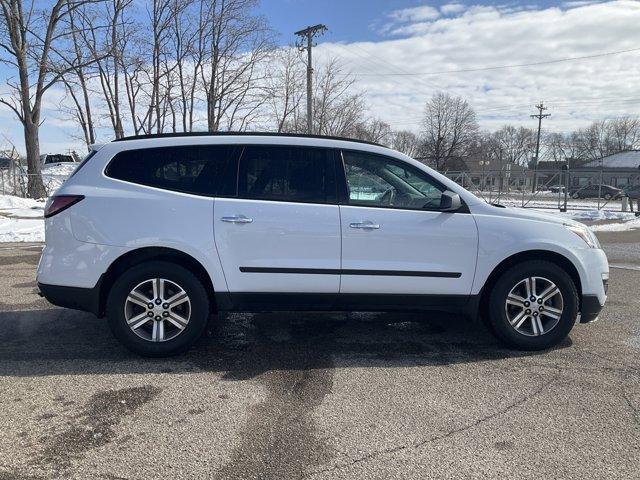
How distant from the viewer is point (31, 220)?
1557 centimetres

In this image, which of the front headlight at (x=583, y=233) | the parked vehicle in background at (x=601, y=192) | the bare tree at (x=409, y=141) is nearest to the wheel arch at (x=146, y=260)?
the front headlight at (x=583, y=233)

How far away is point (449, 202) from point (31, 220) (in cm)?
1492

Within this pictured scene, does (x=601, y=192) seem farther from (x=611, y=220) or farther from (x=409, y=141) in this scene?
(x=409, y=141)

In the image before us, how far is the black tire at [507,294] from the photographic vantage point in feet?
14.6

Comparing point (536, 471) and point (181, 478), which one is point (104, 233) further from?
point (536, 471)

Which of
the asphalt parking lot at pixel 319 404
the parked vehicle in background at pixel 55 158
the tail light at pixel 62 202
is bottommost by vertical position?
the asphalt parking lot at pixel 319 404

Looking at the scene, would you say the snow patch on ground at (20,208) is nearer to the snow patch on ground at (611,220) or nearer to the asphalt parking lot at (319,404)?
the asphalt parking lot at (319,404)

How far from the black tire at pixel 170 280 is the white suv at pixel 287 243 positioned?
0.01 meters

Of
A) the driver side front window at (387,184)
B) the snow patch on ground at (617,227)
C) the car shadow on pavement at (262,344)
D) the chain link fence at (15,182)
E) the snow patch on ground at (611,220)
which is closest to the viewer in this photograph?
the car shadow on pavement at (262,344)

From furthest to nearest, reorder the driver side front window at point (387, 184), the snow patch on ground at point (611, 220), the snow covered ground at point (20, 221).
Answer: the snow patch on ground at point (611, 220) < the snow covered ground at point (20, 221) < the driver side front window at point (387, 184)

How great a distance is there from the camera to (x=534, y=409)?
349cm

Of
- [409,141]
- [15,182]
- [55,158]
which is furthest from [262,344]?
[409,141]

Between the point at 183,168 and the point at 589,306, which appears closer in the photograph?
the point at 183,168

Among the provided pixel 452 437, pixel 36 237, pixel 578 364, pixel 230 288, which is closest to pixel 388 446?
pixel 452 437
